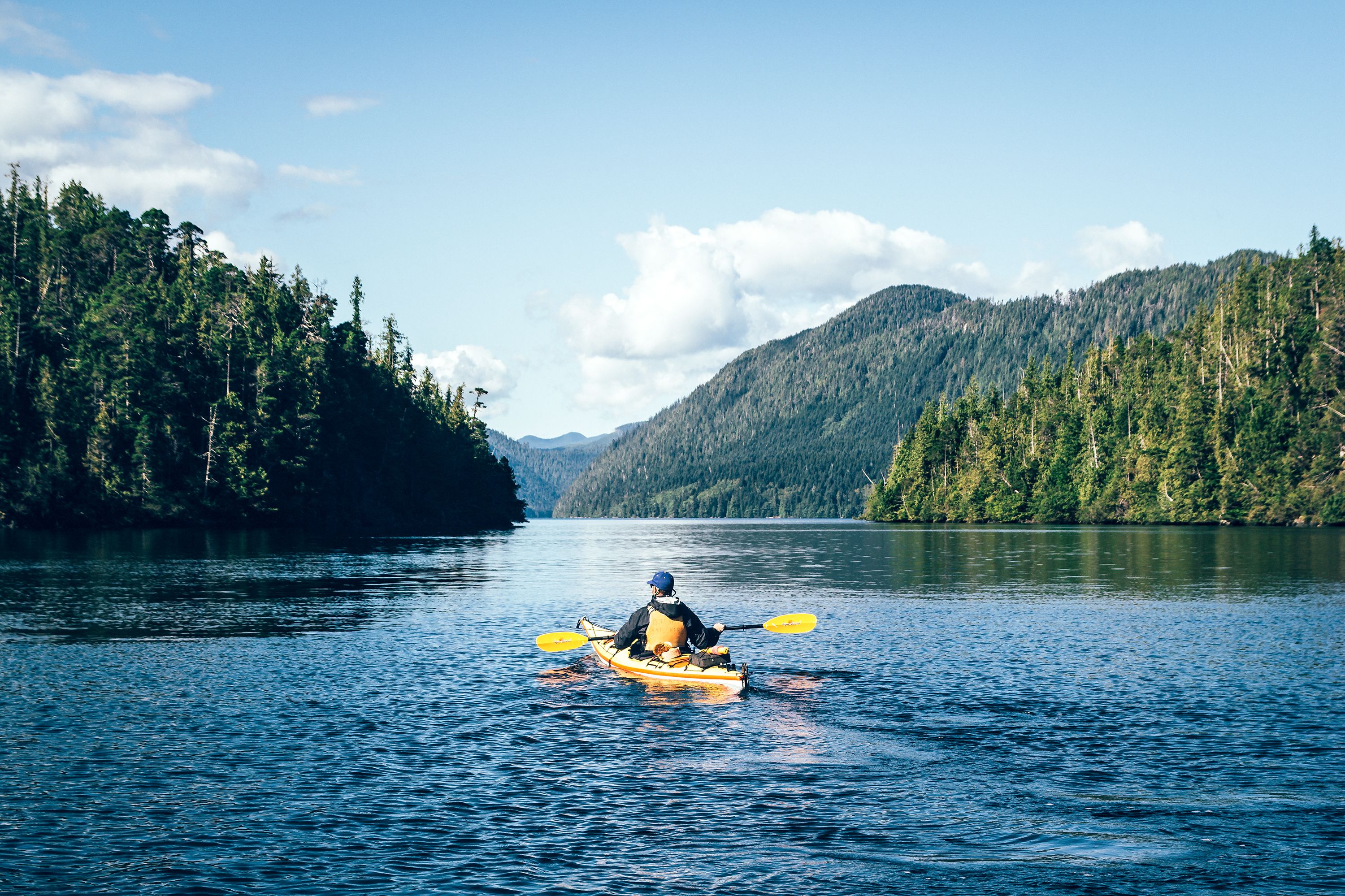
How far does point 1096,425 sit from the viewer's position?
181 metres

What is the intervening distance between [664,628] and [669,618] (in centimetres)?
29

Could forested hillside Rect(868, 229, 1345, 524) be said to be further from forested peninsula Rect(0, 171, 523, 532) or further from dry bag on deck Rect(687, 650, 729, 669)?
dry bag on deck Rect(687, 650, 729, 669)

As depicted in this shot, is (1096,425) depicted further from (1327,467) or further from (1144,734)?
(1144,734)

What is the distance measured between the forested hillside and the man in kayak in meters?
129

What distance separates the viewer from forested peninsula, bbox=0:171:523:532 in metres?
114

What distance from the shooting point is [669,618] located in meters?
27.6

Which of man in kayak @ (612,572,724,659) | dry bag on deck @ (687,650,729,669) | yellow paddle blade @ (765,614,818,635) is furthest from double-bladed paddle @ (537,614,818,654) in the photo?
dry bag on deck @ (687,650,729,669)

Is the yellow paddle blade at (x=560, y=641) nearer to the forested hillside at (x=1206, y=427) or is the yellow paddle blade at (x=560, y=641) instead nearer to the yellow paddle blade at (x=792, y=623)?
the yellow paddle blade at (x=792, y=623)

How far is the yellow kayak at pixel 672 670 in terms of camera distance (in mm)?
25891

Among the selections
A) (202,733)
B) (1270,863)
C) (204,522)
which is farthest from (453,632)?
(204,522)

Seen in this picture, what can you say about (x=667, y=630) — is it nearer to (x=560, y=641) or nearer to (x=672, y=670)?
(x=672, y=670)

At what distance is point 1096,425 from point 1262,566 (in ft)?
398

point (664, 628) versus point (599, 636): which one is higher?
point (664, 628)

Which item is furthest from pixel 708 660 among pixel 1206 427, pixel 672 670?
pixel 1206 427
